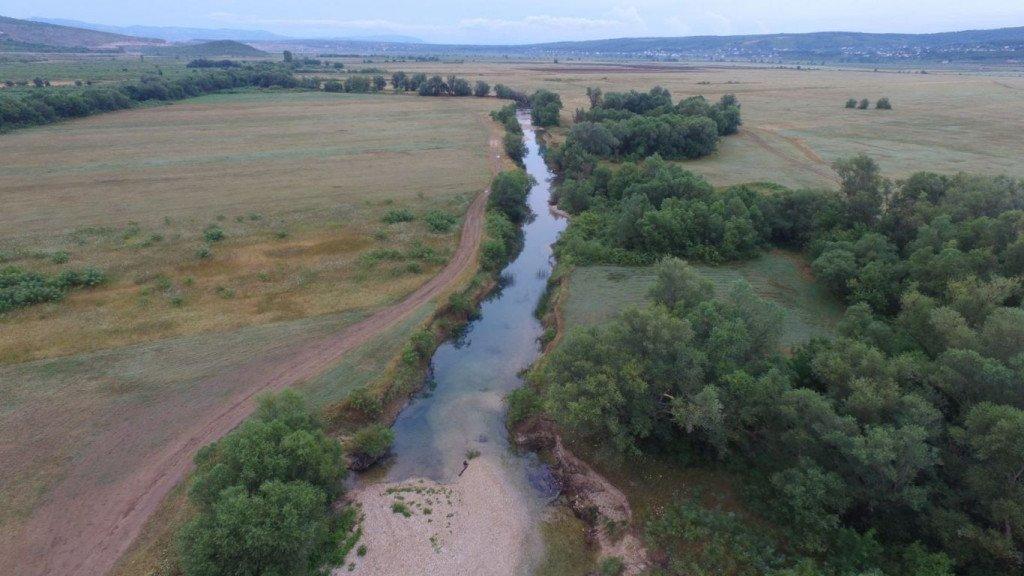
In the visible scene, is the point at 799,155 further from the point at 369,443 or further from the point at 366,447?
the point at 366,447

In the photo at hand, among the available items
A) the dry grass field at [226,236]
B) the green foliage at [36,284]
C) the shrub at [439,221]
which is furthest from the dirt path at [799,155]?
the green foliage at [36,284]

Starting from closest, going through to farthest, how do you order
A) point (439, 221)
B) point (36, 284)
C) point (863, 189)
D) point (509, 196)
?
1. point (36, 284)
2. point (863, 189)
3. point (439, 221)
4. point (509, 196)

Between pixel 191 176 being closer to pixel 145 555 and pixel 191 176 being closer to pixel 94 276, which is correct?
pixel 94 276

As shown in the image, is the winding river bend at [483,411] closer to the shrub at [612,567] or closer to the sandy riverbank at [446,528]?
the sandy riverbank at [446,528]

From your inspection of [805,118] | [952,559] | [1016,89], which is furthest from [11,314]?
[1016,89]

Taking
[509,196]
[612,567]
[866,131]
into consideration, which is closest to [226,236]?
[509,196]

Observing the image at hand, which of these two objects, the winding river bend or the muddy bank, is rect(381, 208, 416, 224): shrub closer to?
the winding river bend
